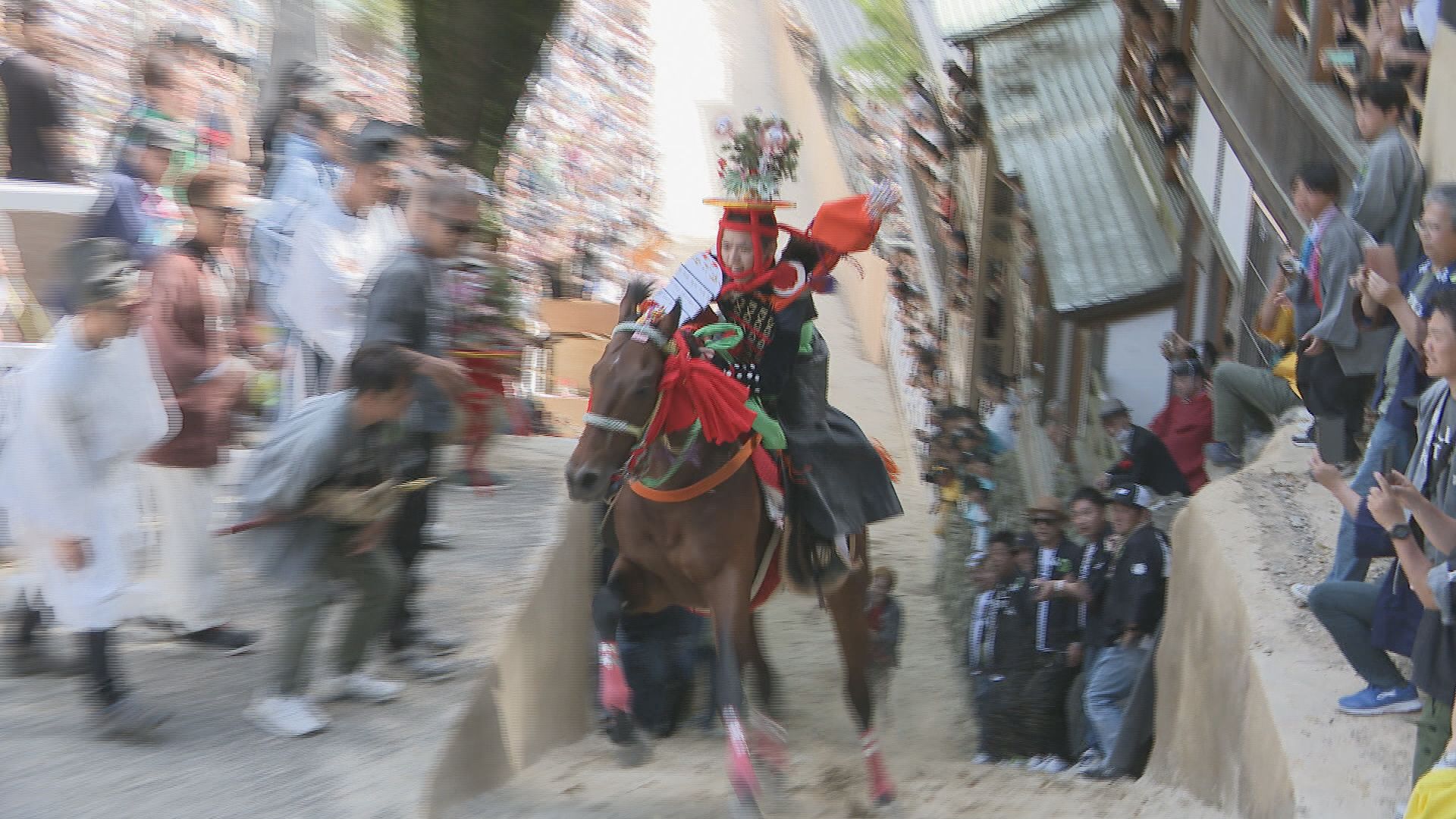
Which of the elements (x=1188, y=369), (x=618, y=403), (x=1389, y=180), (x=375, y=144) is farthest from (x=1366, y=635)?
(x=1188, y=369)

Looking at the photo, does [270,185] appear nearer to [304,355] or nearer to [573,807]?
[304,355]

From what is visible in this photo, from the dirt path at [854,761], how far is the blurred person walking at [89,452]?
1.44 m

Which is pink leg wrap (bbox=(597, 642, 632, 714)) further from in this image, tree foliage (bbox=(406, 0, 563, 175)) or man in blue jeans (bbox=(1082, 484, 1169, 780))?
tree foliage (bbox=(406, 0, 563, 175))

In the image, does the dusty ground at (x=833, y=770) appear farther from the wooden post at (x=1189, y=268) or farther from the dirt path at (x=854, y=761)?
the wooden post at (x=1189, y=268)

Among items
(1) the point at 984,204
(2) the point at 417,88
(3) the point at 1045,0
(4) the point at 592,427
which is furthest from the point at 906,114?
(4) the point at 592,427

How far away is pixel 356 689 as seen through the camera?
5.80m

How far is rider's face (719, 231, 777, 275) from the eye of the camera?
6375 millimetres

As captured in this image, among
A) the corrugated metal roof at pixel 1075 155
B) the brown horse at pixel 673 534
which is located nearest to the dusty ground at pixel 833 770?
the brown horse at pixel 673 534

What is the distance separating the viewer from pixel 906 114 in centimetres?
1886

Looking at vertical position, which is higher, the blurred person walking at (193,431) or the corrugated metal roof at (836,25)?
the corrugated metal roof at (836,25)

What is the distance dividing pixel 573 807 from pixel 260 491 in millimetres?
1674

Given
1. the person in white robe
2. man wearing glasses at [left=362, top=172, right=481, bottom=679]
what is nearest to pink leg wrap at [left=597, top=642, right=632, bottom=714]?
man wearing glasses at [left=362, top=172, right=481, bottom=679]

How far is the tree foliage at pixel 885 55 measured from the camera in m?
22.4

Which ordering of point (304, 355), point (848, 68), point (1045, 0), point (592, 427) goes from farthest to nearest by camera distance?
point (848, 68) → point (1045, 0) → point (304, 355) → point (592, 427)
